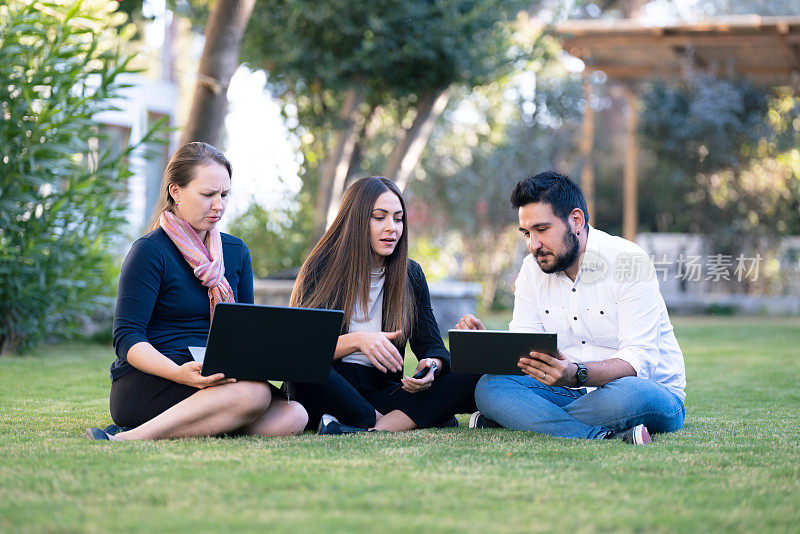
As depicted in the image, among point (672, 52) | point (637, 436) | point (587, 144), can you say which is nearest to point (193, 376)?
point (637, 436)

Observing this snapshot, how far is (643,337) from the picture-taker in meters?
3.34

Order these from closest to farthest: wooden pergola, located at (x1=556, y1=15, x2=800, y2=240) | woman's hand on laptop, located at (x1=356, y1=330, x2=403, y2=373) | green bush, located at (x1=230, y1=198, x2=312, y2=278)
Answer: woman's hand on laptop, located at (x1=356, y1=330, x2=403, y2=373), green bush, located at (x1=230, y1=198, x2=312, y2=278), wooden pergola, located at (x1=556, y1=15, x2=800, y2=240)

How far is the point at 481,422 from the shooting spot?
12.2ft

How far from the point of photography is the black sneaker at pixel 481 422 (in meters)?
3.71

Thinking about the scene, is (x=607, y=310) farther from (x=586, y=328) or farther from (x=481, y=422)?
(x=481, y=422)

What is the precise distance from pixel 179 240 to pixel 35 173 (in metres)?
3.34

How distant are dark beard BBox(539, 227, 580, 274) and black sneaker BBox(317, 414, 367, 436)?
968mm

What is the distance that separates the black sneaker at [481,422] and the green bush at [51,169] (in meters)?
3.60

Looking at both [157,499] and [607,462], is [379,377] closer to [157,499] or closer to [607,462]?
[607,462]

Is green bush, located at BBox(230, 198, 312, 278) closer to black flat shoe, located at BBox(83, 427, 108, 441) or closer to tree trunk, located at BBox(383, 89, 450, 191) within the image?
tree trunk, located at BBox(383, 89, 450, 191)

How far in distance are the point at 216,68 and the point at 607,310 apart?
403 centimetres

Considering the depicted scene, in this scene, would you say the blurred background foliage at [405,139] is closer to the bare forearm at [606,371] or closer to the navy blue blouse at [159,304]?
the navy blue blouse at [159,304]

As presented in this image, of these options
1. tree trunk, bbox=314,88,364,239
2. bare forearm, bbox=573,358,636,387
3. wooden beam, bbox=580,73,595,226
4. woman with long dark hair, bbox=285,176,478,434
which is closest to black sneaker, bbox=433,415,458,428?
woman with long dark hair, bbox=285,176,478,434

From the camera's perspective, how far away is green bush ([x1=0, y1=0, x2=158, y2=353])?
5.98 metres
